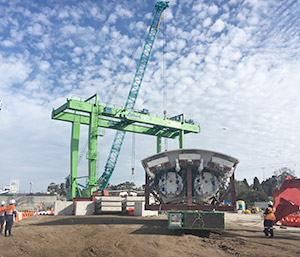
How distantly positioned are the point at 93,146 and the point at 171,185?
22.4 meters

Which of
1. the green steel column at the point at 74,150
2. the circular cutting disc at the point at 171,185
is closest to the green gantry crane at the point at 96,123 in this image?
the green steel column at the point at 74,150

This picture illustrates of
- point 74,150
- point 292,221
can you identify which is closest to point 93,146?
point 74,150

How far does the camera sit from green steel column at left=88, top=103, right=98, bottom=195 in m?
33.9

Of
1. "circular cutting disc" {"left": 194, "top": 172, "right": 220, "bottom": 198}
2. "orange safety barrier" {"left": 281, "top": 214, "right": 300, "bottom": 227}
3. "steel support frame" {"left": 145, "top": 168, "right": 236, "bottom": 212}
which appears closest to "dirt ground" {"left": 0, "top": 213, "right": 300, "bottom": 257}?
"steel support frame" {"left": 145, "top": 168, "right": 236, "bottom": 212}

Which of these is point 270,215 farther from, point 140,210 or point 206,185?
point 140,210

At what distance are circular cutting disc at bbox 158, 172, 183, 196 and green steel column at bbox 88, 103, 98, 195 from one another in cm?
2114

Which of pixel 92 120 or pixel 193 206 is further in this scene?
pixel 92 120

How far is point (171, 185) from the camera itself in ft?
46.9

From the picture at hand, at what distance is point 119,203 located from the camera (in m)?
25.5

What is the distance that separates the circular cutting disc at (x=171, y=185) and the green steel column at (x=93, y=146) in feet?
69.4

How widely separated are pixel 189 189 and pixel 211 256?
18.5 ft

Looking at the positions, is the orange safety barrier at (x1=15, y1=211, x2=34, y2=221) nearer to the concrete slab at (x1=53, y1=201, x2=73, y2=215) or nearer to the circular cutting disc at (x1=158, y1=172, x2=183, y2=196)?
the concrete slab at (x1=53, y1=201, x2=73, y2=215)

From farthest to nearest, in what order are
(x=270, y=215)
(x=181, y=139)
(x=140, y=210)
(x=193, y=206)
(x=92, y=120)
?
1. (x=181, y=139)
2. (x=92, y=120)
3. (x=140, y=210)
4. (x=193, y=206)
5. (x=270, y=215)

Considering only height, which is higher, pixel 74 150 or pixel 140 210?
→ pixel 74 150
